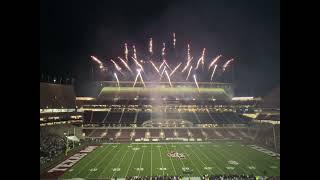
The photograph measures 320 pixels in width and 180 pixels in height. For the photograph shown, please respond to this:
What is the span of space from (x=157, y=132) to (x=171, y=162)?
72.6ft

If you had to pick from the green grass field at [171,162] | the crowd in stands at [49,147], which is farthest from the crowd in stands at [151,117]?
the green grass field at [171,162]

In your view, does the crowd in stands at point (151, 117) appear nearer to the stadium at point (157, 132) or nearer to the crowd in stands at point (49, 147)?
the stadium at point (157, 132)

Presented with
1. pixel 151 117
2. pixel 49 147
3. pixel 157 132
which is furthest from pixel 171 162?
pixel 151 117

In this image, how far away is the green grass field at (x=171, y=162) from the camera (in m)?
27.4

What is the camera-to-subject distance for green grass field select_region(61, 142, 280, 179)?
27.4 meters

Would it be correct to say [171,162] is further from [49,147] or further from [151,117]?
[151,117]

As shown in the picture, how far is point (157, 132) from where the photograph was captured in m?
53.5

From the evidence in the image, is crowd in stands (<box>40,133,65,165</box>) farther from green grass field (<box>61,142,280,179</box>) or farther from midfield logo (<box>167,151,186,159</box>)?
midfield logo (<box>167,151,186,159</box>)

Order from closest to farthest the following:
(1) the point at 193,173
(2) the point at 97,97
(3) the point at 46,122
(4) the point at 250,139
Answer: (1) the point at 193,173 → (4) the point at 250,139 → (3) the point at 46,122 → (2) the point at 97,97

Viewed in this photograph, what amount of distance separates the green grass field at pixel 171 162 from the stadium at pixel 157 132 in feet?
0.28
